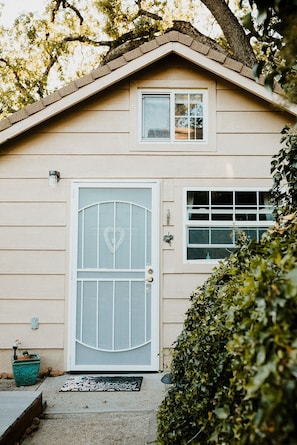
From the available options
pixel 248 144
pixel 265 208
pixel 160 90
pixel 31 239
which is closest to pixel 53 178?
pixel 31 239

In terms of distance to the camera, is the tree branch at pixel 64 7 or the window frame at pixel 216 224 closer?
the window frame at pixel 216 224

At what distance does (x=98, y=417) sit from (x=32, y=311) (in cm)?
185

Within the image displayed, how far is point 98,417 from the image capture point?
402 centimetres

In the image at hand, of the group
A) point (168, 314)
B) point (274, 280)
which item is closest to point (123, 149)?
point (168, 314)

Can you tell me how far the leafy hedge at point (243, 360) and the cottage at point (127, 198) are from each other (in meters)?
2.25

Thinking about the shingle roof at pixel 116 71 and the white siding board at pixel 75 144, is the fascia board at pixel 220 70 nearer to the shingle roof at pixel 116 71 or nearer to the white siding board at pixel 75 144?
the shingle roof at pixel 116 71

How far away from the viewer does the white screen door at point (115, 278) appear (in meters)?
5.44

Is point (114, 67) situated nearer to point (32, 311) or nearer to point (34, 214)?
point (34, 214)

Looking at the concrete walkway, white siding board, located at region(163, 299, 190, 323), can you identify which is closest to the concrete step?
the concrete walkway

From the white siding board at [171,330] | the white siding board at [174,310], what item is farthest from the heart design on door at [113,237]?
the white siding board at [171,330]

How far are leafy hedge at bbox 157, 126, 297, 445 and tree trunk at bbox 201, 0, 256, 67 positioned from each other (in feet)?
28.8

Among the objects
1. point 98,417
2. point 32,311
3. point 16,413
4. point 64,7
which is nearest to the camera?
point 16,413

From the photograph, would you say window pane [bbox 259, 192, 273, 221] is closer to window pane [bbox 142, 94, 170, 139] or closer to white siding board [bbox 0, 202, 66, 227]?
window pane [bbox 142, 94, 170, 139]

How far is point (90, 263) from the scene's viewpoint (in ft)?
18.2
